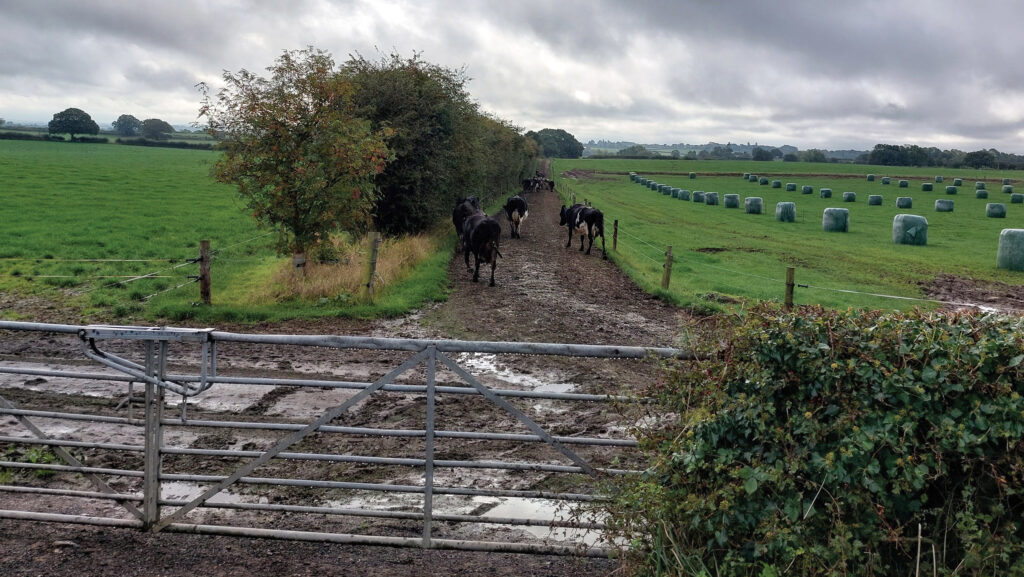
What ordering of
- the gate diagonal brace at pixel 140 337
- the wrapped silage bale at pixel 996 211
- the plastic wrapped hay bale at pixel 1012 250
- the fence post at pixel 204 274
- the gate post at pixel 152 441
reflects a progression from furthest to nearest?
the wrapped silage bale at pixel 996 211, the plastic wrapped hay bale at pixel 1012 250, the fence post at pixel 204 274, the gate post at pixel 152 441, the gate diagonal brace at pixel 140 337

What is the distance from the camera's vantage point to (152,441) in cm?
511

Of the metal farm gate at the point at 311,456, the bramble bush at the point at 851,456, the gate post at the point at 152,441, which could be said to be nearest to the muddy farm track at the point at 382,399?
the metal farm gate at the point at 311,456

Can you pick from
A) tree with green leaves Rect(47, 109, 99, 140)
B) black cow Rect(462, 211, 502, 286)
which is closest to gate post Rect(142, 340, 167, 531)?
black cow Rect(462, 211, 502, 286)

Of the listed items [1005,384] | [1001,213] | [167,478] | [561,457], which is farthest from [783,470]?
[1001,213]

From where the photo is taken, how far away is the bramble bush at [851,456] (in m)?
3.76

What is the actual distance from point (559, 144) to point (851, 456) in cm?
18929

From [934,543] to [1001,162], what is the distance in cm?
13773

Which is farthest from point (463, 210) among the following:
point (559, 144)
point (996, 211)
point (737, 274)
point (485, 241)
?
point (559, 144)

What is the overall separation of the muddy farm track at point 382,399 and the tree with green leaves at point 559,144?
169m

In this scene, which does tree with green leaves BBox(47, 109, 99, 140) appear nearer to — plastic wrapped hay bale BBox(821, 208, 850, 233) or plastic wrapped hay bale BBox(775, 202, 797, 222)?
plastic wrapped hay bale BBox(775, 202, 797, 222)


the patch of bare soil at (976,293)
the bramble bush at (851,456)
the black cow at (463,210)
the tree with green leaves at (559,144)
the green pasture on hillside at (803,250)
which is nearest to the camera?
the bramble bush at (851,456)

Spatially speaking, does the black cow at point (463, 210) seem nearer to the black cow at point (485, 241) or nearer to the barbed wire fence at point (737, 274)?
the barbed wire fence at point (737, 274)

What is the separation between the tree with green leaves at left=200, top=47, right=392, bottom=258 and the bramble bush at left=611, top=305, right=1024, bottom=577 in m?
12.1

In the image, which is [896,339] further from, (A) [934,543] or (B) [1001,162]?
(B) [1001,162]
